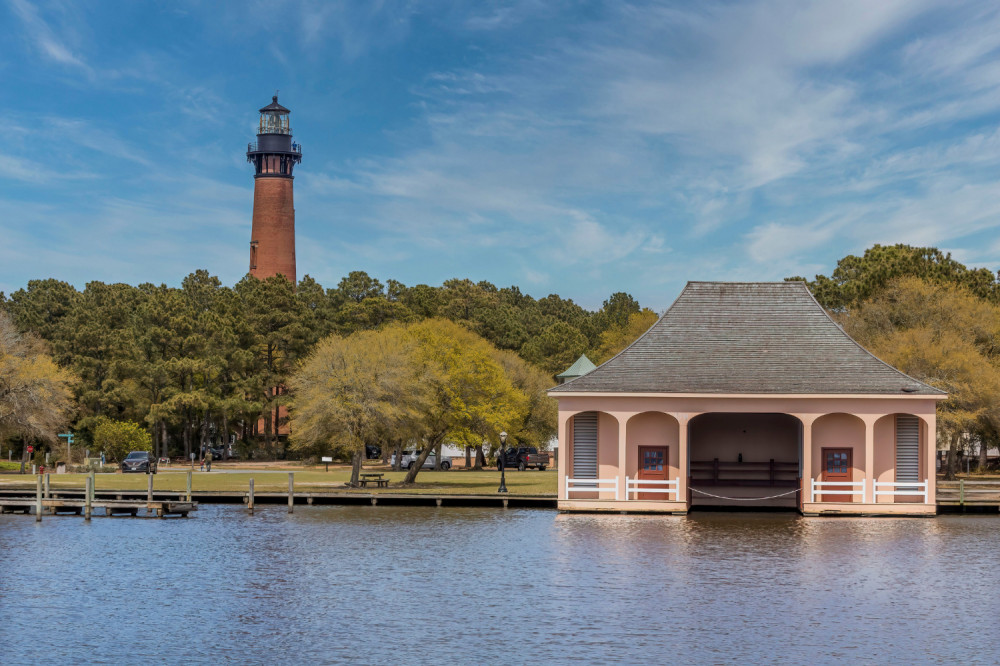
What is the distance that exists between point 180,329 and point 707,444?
184 ft

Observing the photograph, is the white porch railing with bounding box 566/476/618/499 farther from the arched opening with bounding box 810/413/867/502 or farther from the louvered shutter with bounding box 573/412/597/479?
the arched opening with bounding box 810/413/867/502

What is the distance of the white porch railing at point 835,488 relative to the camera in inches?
1617

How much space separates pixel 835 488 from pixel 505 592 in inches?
840

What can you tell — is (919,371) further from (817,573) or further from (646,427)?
(817,573)

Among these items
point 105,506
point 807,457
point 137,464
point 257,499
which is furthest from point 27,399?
point 807,457

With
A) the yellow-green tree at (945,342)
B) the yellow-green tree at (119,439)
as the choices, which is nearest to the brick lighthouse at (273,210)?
the yellow-green tree at (119,439)

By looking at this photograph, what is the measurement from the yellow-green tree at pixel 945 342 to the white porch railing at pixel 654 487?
21.6 m

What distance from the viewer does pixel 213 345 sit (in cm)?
9056

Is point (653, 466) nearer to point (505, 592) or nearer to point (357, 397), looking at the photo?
point (357, 397)

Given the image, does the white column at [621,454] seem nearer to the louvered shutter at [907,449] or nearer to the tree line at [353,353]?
the louvered shutter at [907,449]

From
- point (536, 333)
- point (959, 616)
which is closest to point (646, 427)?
point (959, 616)

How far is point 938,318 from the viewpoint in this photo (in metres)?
65.6

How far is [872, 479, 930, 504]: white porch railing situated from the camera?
41.1 metres

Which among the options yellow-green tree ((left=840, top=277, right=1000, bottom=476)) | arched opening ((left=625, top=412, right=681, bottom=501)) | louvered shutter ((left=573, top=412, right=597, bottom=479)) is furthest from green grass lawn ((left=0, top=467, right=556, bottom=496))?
yellow-green tree ((left=840, top=277, right=1000, bottom=476))
